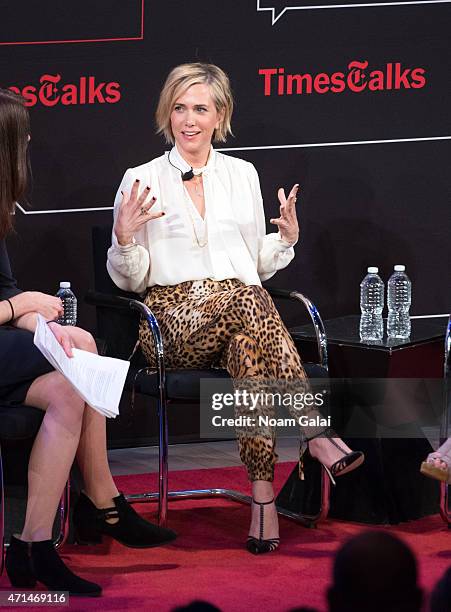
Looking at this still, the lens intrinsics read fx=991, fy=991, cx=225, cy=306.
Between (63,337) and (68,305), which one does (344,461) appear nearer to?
(63,337)

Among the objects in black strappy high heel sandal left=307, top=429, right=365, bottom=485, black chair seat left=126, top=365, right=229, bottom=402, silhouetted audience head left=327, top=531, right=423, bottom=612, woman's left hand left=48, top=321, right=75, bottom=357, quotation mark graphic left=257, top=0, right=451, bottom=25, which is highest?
quotation mark graphic left=257, top=0, right=451, bottom=25

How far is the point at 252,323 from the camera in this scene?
3.28 m

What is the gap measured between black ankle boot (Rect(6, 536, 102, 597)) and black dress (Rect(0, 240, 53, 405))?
418 millimetres

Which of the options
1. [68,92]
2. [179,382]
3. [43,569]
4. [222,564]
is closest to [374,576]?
[43,569]

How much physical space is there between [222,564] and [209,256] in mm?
1226

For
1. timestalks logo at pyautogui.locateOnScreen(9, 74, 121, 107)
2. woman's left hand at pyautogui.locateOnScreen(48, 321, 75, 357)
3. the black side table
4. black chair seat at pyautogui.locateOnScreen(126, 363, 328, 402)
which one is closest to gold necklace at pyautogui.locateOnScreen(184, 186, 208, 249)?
the black side table

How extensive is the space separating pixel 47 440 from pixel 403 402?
1.52m

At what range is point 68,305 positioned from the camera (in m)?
4.20

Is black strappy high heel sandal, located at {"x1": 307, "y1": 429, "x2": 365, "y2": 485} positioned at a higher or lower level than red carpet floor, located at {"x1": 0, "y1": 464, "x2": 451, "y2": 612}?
higher

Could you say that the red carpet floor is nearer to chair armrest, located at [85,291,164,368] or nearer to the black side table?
the black side table

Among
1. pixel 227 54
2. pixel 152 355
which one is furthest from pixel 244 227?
pixel 227 54

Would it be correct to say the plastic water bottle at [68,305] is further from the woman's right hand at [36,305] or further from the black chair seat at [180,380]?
the woman's right hand at [36,305]

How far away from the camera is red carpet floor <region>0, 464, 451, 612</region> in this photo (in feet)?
8.90

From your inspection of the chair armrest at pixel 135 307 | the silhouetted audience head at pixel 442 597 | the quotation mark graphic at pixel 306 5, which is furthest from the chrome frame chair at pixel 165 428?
the silhouetted audience head at pixel 442 597
